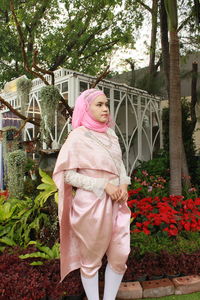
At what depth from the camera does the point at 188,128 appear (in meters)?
6.33

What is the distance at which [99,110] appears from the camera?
2258 mm

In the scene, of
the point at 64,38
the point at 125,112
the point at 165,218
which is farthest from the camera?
the point at 64,38

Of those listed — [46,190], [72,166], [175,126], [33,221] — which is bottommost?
[33,221]

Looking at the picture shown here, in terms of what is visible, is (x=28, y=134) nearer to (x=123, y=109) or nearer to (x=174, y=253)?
(x=123, y=109)

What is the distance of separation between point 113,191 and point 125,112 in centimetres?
400

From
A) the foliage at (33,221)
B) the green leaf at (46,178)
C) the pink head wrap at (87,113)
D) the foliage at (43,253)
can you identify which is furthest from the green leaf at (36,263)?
the pink head wrap at (87,113)

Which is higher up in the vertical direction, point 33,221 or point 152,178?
point 152,178

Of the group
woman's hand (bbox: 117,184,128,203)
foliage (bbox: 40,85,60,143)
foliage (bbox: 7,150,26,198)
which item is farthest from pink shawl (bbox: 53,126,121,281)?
foliage (bbox: 7,150,26,198)

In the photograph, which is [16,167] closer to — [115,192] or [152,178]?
[115,192]

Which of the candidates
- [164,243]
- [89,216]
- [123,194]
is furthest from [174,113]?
[89,216]

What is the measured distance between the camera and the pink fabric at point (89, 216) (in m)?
2.14

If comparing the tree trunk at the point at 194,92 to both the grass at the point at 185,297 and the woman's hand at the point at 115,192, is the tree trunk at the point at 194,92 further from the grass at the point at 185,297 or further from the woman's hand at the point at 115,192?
the woman's hand at the point at 115,192

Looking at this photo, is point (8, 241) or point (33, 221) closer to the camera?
point (8, 241)

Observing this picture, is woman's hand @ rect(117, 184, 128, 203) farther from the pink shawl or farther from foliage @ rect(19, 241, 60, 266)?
foliage @ rect(19, 241, 60, 266)
